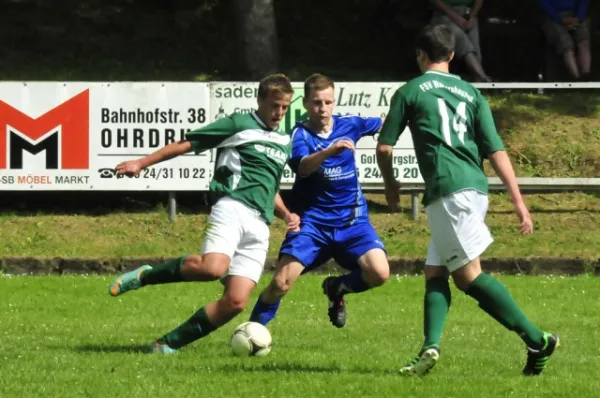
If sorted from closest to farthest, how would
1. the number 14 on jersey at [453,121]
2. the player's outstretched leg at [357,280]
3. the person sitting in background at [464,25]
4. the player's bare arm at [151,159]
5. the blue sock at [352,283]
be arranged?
1. the number 14 on jersey at [453,121]
2. the player's bare arm at [151,159]
3. the player's outstretched leg at [357,280]
4. the blue sock at [352,283]
5. the person sitting in background at [464,25]

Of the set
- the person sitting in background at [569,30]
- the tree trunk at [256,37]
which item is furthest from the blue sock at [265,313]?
the person sitting in background at [569,30]

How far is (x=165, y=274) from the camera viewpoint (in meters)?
9.03

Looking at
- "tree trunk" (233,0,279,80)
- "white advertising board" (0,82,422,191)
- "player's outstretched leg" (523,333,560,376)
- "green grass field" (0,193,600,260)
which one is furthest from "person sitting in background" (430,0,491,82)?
"player's outstretched leg" (523,333,560,376)

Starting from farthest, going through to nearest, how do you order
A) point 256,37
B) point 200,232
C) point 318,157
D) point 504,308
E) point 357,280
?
point 256,37
point 200,232
point 357,280
point 318,157
point 504,308

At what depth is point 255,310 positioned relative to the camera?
9.93 m

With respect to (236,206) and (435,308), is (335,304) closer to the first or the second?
(236,206)

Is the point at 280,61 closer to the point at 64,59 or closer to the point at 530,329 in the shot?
the point at 64,59

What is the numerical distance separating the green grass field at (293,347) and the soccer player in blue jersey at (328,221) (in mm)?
435

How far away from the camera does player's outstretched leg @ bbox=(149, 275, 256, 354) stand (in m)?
8.84

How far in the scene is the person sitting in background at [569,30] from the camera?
19547 mm

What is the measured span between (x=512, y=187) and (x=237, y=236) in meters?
1.84

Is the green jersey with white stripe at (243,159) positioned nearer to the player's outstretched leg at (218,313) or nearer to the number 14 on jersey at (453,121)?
the player's outstretched leg at (218,313)

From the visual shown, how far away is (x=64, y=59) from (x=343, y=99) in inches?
221

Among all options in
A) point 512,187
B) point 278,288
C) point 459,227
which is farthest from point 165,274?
point 512,187
